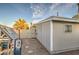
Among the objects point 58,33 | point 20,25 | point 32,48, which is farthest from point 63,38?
point 20,25

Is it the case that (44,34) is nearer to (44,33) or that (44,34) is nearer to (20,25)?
(44,33)

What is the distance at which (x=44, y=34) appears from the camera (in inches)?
114

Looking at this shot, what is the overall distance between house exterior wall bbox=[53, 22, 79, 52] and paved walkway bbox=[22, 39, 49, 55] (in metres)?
0.25

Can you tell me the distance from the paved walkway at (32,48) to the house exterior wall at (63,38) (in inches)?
9.8

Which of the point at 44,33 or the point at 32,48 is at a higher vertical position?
the point at 44,33

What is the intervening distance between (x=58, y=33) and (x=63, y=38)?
0.14 meters

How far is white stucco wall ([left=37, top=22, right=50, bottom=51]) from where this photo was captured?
9.33 feet

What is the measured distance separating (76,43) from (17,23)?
1206 millimetres

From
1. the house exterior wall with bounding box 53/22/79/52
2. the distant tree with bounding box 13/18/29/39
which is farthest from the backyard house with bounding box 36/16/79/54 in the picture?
the distant tree with bounding box 13/18/29/39

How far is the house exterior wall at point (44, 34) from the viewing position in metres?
2.84

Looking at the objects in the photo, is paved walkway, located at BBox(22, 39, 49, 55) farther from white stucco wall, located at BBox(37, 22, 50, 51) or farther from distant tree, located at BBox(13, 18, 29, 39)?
distant tree, located at BBox(13, 18, 29, 39)

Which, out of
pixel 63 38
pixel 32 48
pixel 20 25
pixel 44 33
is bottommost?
pixel 32 48

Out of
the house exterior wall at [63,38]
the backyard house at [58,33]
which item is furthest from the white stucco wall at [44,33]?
the house exterior wall at [63,38]

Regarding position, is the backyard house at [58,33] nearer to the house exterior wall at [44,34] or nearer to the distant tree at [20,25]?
the house exterior wall at [44,34]
